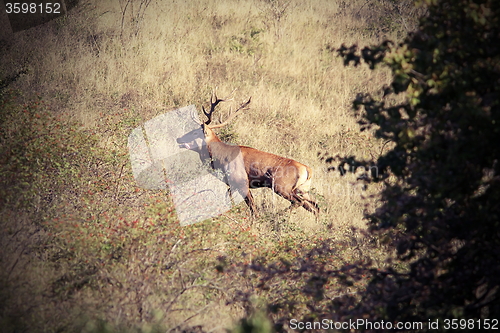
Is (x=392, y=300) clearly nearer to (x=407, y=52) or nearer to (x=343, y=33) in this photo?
(x=407, y=52)

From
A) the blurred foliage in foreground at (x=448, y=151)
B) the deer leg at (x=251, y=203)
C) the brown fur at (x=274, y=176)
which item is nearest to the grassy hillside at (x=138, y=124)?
the deer leg at (x=251, y=203)

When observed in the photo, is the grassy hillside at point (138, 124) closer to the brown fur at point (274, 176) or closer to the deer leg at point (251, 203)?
the deer leg at point (251, 203)

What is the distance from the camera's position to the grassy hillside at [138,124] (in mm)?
5797

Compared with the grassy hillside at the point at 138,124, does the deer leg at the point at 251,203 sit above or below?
below

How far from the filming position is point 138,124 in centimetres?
1125

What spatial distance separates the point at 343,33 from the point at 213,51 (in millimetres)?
4924

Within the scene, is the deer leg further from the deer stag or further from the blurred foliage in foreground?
the blurred foliage in foreground

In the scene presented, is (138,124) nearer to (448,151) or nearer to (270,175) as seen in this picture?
(270,175)

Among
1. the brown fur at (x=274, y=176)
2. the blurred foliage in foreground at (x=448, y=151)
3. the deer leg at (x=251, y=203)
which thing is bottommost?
the deer leg at (x=251, y=203)

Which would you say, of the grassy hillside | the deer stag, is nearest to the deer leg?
the deer stag

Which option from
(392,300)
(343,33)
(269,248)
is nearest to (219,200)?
(269,248)

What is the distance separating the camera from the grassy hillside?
19.0 ft

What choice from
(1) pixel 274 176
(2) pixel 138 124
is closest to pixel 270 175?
(1) pixel 274 176

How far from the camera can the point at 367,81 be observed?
1469cm
